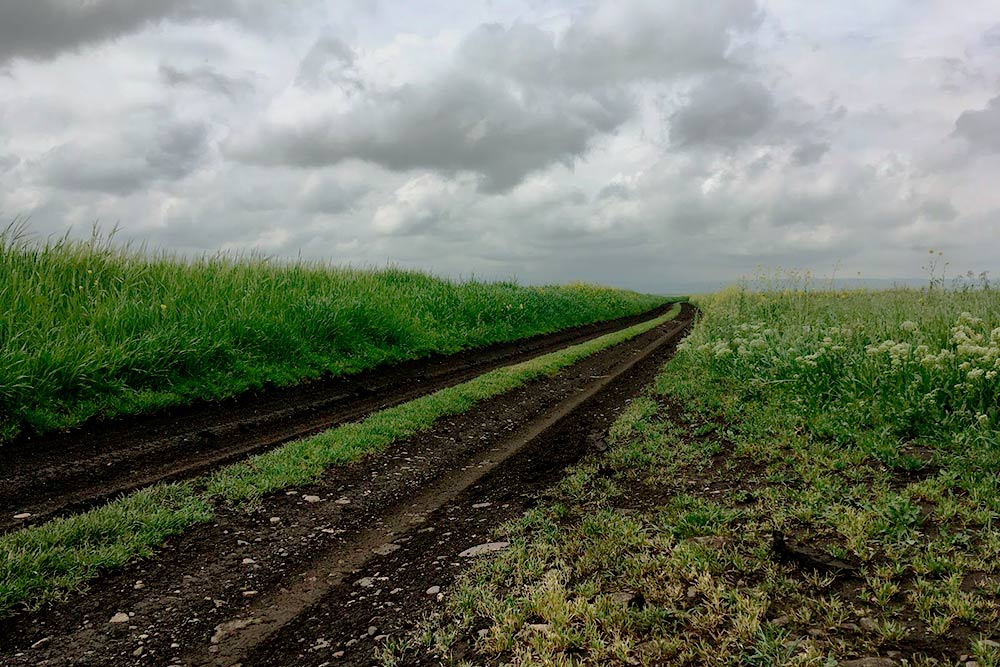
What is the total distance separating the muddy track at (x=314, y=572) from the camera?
11.8ft

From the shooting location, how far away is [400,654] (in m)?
3.37

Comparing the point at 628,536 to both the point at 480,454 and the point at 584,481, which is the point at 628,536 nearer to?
the point at 584,481

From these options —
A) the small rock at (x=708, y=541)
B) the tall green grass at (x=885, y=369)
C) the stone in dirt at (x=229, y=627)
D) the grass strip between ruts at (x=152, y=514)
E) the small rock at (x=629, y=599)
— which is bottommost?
the stone in dirt at (x=229, y=627)

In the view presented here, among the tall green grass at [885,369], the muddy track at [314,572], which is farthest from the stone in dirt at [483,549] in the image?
the tall green grass at [885,369]

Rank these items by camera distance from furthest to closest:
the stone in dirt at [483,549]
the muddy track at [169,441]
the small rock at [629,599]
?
1. the muddy track at [169,441]
2. the stone in dirt at [483,549]
3. the small rock at [629,599]

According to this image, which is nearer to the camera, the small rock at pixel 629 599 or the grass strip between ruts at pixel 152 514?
the small rock at pixel 629 599

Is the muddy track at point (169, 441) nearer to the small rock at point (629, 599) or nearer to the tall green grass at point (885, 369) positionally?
the small rock at point (629, 599)

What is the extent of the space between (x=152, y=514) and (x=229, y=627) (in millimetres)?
1890

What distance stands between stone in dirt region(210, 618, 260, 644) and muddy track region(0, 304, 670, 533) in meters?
2.65

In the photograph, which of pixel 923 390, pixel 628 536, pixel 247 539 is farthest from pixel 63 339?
pixel 923 390

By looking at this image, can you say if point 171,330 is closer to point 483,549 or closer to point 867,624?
point 483,549

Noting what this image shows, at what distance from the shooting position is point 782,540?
402 cm

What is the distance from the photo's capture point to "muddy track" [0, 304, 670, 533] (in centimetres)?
586

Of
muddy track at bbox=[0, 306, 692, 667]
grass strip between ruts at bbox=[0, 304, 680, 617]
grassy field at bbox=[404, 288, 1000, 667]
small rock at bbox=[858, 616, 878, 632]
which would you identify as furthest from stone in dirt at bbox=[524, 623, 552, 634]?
grass strip between ruts at bbox=[0, 304, 680, 617]
